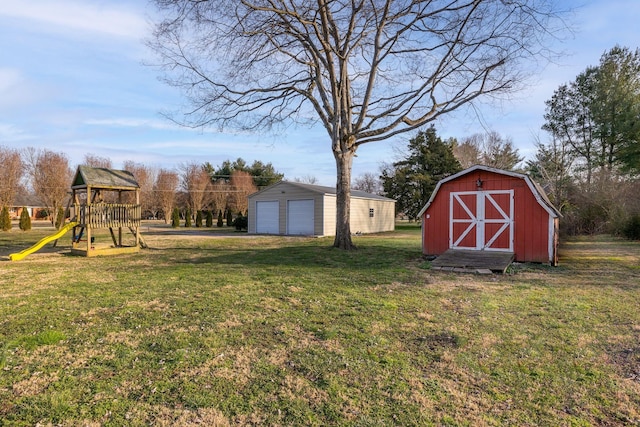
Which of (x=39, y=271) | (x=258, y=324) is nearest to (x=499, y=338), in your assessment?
(x=258, y=324)

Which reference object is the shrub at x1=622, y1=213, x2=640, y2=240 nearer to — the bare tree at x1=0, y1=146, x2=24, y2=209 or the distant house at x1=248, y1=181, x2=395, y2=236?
the distant house at x1=248, y1=181, x2=395, y2=236

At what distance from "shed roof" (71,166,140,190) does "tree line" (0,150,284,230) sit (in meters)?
17.7

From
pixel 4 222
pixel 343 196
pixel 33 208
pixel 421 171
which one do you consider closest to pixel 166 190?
pixel 4 222

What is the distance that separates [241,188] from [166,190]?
8537mm

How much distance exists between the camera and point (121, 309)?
16.9 ft

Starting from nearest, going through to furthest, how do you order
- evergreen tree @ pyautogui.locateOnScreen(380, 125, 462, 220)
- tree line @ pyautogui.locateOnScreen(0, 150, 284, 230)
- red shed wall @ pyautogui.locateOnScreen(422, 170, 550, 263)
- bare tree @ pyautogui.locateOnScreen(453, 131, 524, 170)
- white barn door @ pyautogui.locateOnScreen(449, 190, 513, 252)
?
red shed wall @ pyautogui.locateOnScreen(422, 170, 550, 263) → white barn door @ pyautogui.locateOnScreen(449, 190, 513, 252) → tree line @ pyautogui.locateOnScreen(0, 150, 284, 230) → evergreen tree @ pyautogui.locateOnScreen(380, 125, 462, 220) → bare tree @ pyautogui.locateOnScreen(453, 131, 524, 170)

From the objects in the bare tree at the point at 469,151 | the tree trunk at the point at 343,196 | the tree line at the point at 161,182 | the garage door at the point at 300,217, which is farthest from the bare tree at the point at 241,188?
the tree trunk at the point at 343,196

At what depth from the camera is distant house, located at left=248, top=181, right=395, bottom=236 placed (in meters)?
20.7

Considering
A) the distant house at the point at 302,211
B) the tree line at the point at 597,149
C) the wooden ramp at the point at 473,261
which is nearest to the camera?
the wooden ramp at the point at 473,261

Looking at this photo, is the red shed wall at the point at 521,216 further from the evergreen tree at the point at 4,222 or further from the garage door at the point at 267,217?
the evergreen tree at the point at 4,222

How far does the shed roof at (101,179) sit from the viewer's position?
1230cm

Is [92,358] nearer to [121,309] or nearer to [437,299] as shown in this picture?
[121,309]

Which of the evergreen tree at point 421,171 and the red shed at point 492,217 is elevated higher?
the evergreen tree at point 421,171

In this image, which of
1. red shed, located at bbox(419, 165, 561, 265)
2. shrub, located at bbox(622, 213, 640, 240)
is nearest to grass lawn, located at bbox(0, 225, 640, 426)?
red shed, located at bbox(419, 165, 561, 265)
